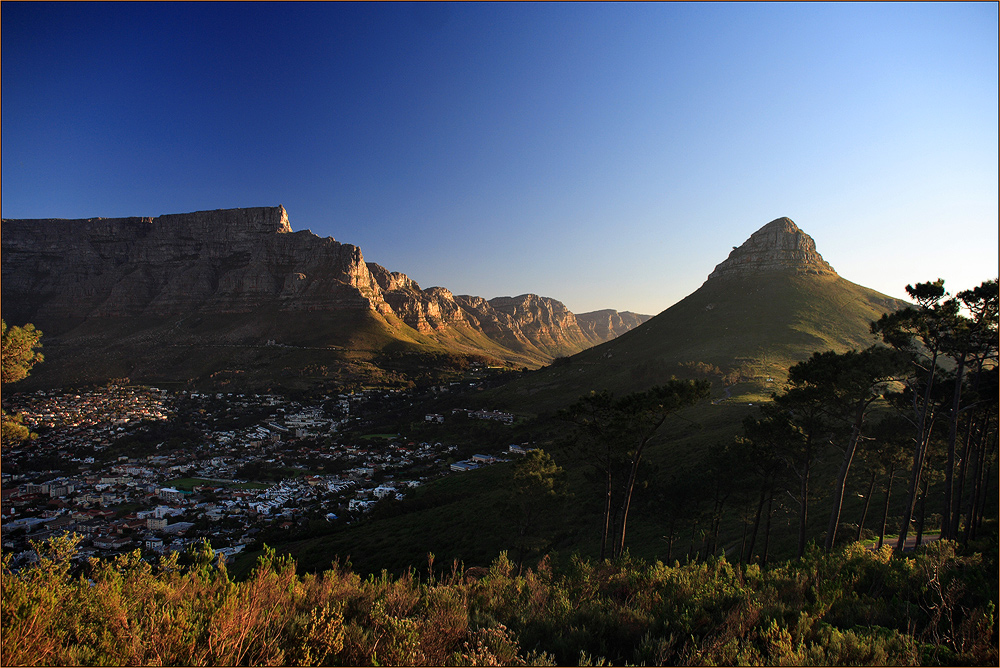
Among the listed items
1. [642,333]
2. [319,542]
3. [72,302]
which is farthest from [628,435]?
[72,302]

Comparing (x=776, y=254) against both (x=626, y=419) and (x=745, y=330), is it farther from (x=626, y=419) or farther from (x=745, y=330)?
(x=626, y=419)

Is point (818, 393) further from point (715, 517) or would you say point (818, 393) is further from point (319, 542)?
point (319, 542)

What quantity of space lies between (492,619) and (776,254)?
131m

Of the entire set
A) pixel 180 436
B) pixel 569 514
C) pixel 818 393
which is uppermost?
pixel 818 393

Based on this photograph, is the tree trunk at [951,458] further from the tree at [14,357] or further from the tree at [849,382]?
the tree at [14,357]

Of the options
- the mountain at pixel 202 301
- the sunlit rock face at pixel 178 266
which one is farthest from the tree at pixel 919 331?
the sunlit rock face at pixel 178 266

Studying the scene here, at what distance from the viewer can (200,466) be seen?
53.7 meters

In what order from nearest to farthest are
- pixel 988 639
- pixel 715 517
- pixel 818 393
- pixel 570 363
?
pixel 988 639
pixel 818 393
pixel 715 517
pixel 570 363

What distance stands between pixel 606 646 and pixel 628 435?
10463 mm

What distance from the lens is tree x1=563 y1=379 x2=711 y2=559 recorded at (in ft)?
46.9

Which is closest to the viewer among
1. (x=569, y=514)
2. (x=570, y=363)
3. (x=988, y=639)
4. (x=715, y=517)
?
(x=988, y=639)

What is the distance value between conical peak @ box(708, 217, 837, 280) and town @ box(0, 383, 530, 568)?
8370 centimetres

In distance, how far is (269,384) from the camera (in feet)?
330

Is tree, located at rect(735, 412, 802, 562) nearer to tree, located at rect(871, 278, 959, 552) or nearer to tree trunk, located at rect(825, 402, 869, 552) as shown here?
tree trunk, located at rect(825, 402, 869, 552)
